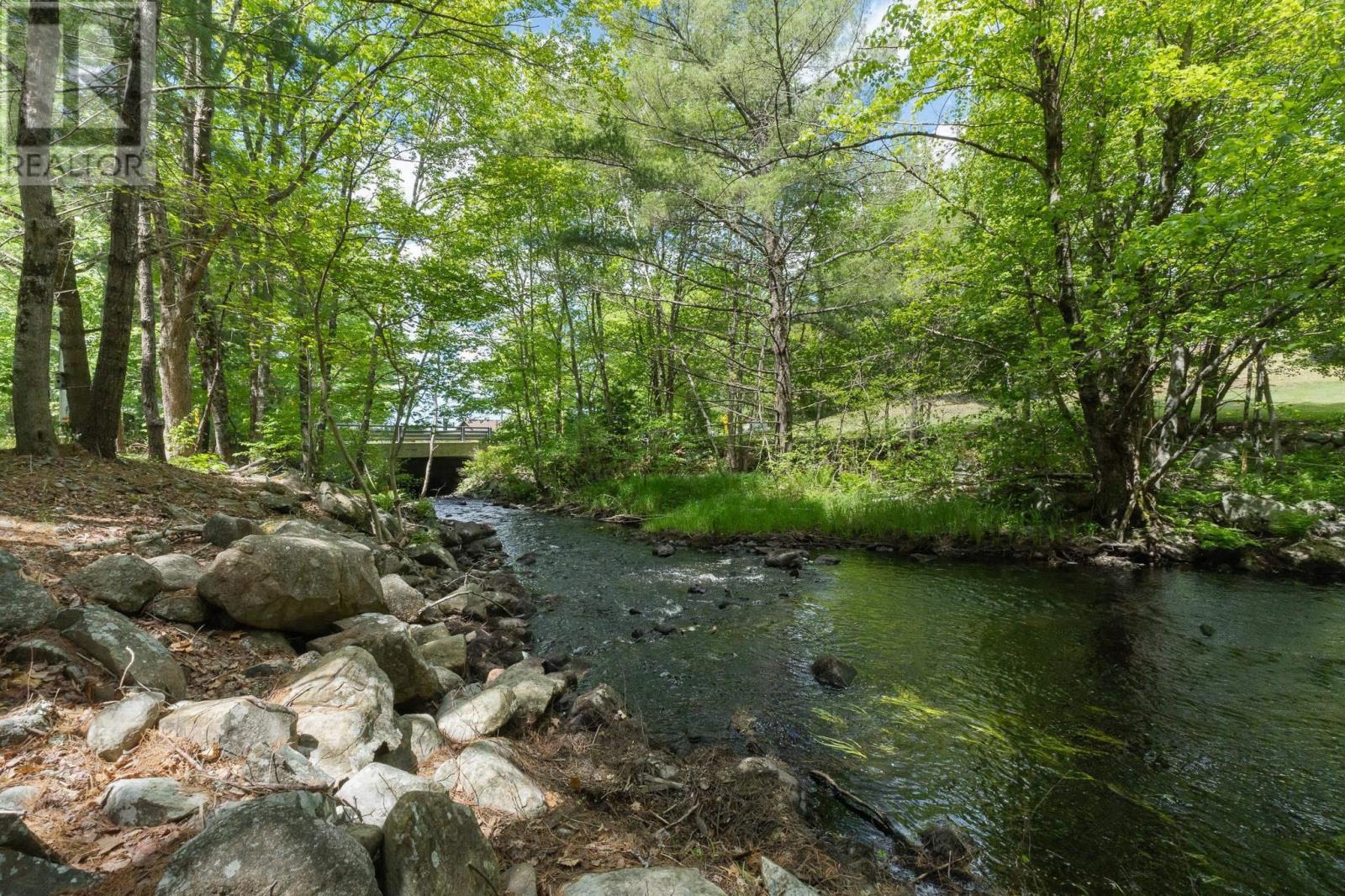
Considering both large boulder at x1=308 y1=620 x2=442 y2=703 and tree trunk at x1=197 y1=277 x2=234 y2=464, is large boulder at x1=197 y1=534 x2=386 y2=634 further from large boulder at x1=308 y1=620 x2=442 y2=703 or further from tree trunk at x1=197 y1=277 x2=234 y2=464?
tree trunk at x1=197 y1=277 x2=234 y2=464

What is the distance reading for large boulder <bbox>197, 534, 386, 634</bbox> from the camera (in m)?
3.12

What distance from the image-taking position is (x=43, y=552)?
319 cm

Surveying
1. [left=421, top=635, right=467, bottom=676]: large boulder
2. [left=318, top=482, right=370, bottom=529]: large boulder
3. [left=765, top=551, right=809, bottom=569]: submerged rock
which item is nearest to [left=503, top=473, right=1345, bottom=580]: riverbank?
[left=765, top=551, right=809, bottom=569]: submerged rock

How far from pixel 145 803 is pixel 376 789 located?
2.07 feet

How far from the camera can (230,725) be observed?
2062mm

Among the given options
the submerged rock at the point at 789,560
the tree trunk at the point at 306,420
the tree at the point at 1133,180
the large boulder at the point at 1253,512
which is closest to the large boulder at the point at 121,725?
the submerged rock at the point at 789,560

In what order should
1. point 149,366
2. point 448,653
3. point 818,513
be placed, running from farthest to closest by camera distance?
point 818,513
point 149,366
point 448,653

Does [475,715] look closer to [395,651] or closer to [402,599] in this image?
[395,651]

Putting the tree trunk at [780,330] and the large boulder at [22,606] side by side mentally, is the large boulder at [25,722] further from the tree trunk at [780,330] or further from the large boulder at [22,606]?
the tree trunk at [780,330]

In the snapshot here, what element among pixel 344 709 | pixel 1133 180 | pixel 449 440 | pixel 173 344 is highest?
pixel 1133 180

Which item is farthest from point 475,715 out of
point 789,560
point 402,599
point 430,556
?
point 789,560

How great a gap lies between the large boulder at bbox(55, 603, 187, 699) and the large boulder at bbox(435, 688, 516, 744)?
3.83 ft

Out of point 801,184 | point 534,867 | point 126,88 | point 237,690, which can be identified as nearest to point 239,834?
point 534,867

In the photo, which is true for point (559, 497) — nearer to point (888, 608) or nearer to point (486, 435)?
point (486, 435)
